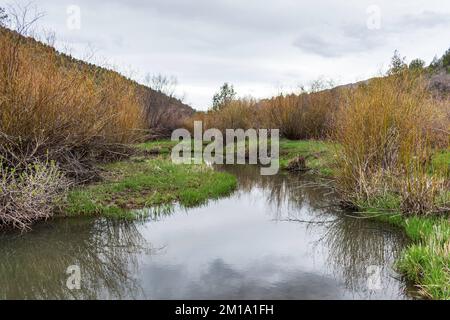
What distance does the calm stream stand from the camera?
4.66 metres

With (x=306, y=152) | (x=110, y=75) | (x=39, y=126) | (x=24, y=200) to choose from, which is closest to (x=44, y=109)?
(x=39, y=126)

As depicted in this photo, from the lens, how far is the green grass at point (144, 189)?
788 centimetres

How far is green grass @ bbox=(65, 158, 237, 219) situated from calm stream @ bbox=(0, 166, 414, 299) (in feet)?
1.59

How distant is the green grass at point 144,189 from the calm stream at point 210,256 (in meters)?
0.49

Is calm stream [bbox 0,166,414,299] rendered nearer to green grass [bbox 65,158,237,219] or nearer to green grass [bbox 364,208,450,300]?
green grass [bbox 364,208,450,300]

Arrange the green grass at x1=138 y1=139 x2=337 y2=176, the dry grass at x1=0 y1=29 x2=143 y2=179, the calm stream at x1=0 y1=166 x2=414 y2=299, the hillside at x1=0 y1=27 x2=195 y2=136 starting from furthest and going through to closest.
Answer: the green grass at x1=138 y1=139 x2=337 y2=176, the hillside at x1=0 y1=27 x2=195 y2=136, the dry grass at x1=0 y1=29 x2=143 y2=179, the calm stream at x1=0 y1=166 x2=414 y2=299

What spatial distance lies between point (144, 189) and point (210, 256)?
4118 millimetres

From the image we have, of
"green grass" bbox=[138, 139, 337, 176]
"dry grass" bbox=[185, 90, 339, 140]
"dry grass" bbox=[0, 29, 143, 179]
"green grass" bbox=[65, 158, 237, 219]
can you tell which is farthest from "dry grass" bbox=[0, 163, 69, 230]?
"dry grass" bbox=[185, 90, 339, 140]

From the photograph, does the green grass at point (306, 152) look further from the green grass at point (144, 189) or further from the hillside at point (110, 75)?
the hillside at point (110, 75)

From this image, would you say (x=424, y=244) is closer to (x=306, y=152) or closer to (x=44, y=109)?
(x=44, y=109)

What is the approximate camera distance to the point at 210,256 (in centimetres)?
584

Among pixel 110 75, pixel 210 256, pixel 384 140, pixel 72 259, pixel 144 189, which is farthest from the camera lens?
pixel 110 75

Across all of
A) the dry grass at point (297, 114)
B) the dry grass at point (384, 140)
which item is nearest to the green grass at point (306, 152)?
the dry grass at point (297, 114)

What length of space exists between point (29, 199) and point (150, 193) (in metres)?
3.23
